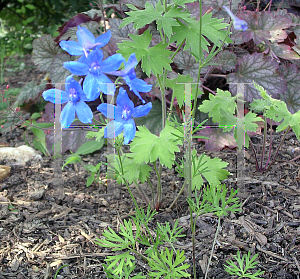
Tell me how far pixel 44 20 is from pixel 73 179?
3739 millimetres

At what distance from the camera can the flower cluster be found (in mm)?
1070

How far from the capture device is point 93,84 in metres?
1.09

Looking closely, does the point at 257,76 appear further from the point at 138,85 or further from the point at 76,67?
the point at 76,67

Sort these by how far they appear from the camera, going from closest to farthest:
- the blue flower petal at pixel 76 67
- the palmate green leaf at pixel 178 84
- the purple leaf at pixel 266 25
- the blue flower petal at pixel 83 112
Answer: the blue flower petal at pixel 76 67, the blue flower petal at pixel 83 112, the palmate green leaf at pixel 178 84, the purple leaf at pixel 266 25

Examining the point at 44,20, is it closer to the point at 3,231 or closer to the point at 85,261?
the point at 3,231

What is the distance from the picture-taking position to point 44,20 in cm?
A: 516

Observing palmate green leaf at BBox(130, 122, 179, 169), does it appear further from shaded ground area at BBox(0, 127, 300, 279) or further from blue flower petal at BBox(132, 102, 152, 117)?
shaded ground area at BBox(0, 127, 300, 279)

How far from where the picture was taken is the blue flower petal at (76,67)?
1.05 meters

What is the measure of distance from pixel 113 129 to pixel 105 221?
2.08 ft

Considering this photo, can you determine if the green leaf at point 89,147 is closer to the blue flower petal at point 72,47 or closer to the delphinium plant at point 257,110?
the delphinium plant at point 257,110

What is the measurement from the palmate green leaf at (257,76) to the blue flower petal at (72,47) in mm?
1608

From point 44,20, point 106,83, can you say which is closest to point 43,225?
point 106,83

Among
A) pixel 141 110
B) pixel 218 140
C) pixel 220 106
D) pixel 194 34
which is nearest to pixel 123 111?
pixel 141 110

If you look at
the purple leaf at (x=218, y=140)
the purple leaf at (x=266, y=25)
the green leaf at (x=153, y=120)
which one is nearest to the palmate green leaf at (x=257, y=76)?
the purple leaf at (x=266, y=25)
